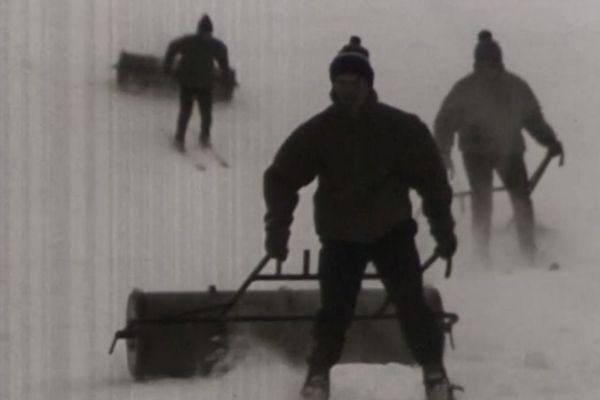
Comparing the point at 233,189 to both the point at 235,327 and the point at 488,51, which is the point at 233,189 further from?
the point at 235,327

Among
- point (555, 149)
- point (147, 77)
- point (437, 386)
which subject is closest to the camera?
point (437, 386)

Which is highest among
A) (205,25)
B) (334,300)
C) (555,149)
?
(205,25)

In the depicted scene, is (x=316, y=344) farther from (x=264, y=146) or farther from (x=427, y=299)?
(x=264, y=146)

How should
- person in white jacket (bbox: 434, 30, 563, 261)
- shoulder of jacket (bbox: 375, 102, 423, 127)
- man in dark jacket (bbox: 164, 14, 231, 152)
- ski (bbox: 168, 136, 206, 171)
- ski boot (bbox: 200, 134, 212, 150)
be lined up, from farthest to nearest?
ski boot (bbox: 200, 134, 212, 150) < man in dark jacket (bbox: 164, 14, 231, 152) < ski (bbox: 168, 136, 206, 171) < person in white jacket (bbox: 434, 30, 563, 261) < shoulder of jacket (bbox: 375, 102, 423, 127)

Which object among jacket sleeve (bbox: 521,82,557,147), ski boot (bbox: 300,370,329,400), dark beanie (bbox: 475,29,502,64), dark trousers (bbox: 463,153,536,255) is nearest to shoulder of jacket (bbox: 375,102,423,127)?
ski boot (bbox: 300,370,329,400)

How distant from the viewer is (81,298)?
8.32 m

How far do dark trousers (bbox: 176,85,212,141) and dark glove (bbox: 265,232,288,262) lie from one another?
23.1ft

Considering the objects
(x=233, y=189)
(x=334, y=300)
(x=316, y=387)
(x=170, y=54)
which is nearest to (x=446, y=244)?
(x=334, y=300)

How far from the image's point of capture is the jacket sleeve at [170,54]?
1215cm

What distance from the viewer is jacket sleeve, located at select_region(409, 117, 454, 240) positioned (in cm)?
523

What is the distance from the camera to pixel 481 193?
984 cm

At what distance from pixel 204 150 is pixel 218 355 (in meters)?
6.41

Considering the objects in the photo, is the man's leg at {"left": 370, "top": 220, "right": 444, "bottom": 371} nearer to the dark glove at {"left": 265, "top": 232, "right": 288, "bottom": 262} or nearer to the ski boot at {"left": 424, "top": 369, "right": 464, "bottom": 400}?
the ski boot at {"left": 424, "top": 369, "right": 464, "bottom": 400}

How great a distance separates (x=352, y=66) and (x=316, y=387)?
109cm
